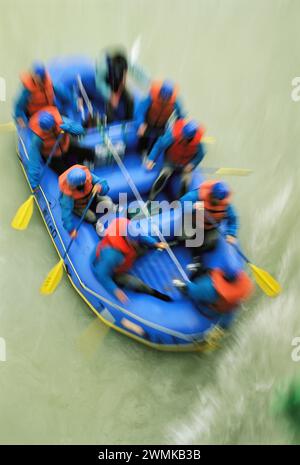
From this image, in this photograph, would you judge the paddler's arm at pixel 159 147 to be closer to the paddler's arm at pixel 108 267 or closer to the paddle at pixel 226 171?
the paddle at pixel 226 171

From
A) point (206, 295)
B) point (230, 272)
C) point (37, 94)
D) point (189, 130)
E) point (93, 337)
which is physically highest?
point (37, 94)

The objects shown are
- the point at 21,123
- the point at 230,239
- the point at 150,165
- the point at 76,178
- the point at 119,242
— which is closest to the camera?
the point at 119,242

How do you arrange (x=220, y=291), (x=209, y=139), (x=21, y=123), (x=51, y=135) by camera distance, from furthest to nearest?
(x=209, y=139) → (x=21, y=123) → (x=51, y=135) → (x=220, y=291)

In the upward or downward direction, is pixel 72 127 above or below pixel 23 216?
above

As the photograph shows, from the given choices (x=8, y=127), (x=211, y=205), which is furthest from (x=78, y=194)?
(x=8, y=127)

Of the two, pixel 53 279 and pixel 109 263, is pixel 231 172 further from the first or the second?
pixel 53 279

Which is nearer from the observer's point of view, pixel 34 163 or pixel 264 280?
pixel 264 280

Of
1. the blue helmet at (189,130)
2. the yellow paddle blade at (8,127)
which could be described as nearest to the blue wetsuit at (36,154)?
the yellow paddle blade at (8,127)
